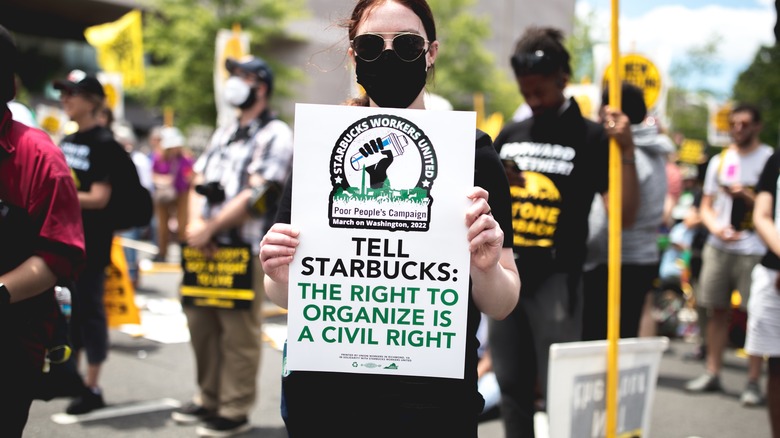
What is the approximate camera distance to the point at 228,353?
447 centimetres

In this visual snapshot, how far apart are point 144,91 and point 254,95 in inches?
992

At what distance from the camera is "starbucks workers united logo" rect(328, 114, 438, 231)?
69.7 inches

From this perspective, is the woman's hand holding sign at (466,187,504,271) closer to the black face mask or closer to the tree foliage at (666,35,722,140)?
the black face mask

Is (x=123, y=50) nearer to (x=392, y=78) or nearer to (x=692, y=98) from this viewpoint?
(x=392, y=78)

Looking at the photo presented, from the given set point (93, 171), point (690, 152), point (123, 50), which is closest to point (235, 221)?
point (93, 171)

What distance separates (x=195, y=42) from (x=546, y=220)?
24.6m

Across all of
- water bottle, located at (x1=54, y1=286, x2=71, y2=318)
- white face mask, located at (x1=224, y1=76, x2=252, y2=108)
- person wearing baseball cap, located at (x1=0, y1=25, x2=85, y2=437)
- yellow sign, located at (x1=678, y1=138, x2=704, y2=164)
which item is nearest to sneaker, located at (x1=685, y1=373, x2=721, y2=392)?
white face mask, located at (x1=224, y1=76, x2=252, y2=108)

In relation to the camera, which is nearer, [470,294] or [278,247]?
[278,247]

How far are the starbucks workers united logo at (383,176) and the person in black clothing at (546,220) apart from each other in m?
Result: 1.61

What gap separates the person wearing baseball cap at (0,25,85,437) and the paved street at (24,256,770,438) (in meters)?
2.35

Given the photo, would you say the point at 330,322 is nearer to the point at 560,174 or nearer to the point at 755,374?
the point at 560,174

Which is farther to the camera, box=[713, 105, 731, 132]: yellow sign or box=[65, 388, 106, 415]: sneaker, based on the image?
box=[713, 105, 731, 132]: yellow sign

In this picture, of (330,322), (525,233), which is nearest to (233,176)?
(525,233)

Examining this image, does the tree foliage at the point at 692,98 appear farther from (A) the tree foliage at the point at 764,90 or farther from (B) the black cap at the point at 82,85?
(B) the black cap at the point at 82,85
